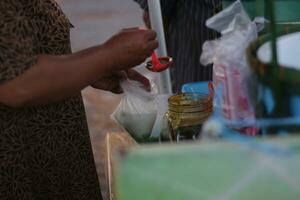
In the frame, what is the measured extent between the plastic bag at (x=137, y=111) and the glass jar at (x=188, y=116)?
0.24ft

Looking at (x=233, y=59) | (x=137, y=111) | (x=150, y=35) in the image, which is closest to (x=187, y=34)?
(x=137, y=111)

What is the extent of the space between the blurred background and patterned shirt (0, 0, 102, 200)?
1.86 meters

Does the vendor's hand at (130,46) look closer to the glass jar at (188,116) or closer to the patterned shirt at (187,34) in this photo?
the glass jar at (188,116)

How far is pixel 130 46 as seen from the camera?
1.37 metres

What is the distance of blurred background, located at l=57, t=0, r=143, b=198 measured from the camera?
423 cm

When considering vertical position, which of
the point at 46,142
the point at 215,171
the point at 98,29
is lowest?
the point at 98,29

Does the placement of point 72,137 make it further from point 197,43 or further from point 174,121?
point 197,43

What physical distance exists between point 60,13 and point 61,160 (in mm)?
450

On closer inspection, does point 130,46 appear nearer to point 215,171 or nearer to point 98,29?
point 215,171

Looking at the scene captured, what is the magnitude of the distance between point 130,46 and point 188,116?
28cm

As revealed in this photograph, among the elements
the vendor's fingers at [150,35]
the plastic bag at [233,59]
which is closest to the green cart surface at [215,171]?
the plastic bag at [233,59]

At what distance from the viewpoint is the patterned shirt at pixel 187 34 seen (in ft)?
7.22

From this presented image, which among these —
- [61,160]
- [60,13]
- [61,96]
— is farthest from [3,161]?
[60,13]

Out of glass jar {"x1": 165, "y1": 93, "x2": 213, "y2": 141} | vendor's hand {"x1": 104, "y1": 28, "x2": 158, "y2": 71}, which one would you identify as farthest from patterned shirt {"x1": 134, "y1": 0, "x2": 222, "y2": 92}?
vendor's hand {"x1": 104, "y1": 28, "x2": 158, "y2": 71}
